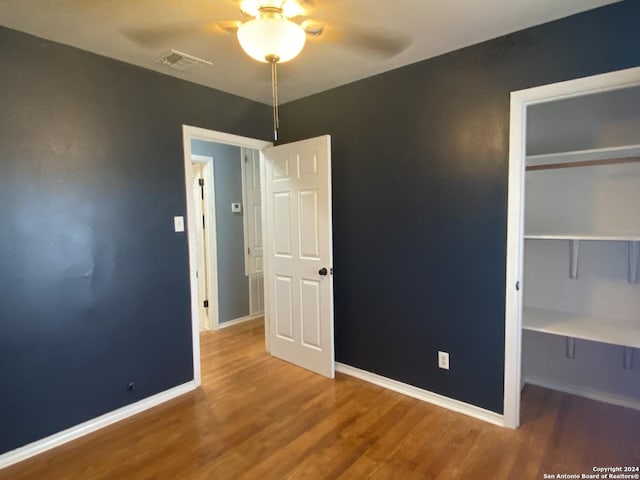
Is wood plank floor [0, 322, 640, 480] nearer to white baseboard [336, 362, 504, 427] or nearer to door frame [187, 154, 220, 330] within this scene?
white baseboard [336, 362, 504, 427]

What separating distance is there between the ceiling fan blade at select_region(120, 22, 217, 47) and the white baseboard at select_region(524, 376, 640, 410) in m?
3.38

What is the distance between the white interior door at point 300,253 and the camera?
9.64ft

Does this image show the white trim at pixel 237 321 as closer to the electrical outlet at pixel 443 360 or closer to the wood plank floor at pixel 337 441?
the wood plank floor at pixel 337 441

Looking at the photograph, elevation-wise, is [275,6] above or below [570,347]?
above

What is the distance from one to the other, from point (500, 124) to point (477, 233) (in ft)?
2.29

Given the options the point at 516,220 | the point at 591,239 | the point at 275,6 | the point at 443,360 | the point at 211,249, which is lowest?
the point at 443,360

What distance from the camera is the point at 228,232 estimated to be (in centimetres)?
454

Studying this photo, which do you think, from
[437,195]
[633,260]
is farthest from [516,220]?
[633,260]

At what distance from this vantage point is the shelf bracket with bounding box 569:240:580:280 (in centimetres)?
254

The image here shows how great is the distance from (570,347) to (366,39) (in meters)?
2.61

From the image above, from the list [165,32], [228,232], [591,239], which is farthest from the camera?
[228,232]

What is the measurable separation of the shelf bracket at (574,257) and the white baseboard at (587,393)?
2.72 ft

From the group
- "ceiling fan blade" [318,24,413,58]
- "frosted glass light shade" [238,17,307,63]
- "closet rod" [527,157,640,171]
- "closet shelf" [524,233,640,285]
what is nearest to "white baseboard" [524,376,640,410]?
"closet shelf" [524,233,640,285]

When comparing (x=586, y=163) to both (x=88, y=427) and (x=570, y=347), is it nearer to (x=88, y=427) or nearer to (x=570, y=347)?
(x=570, y=347)
